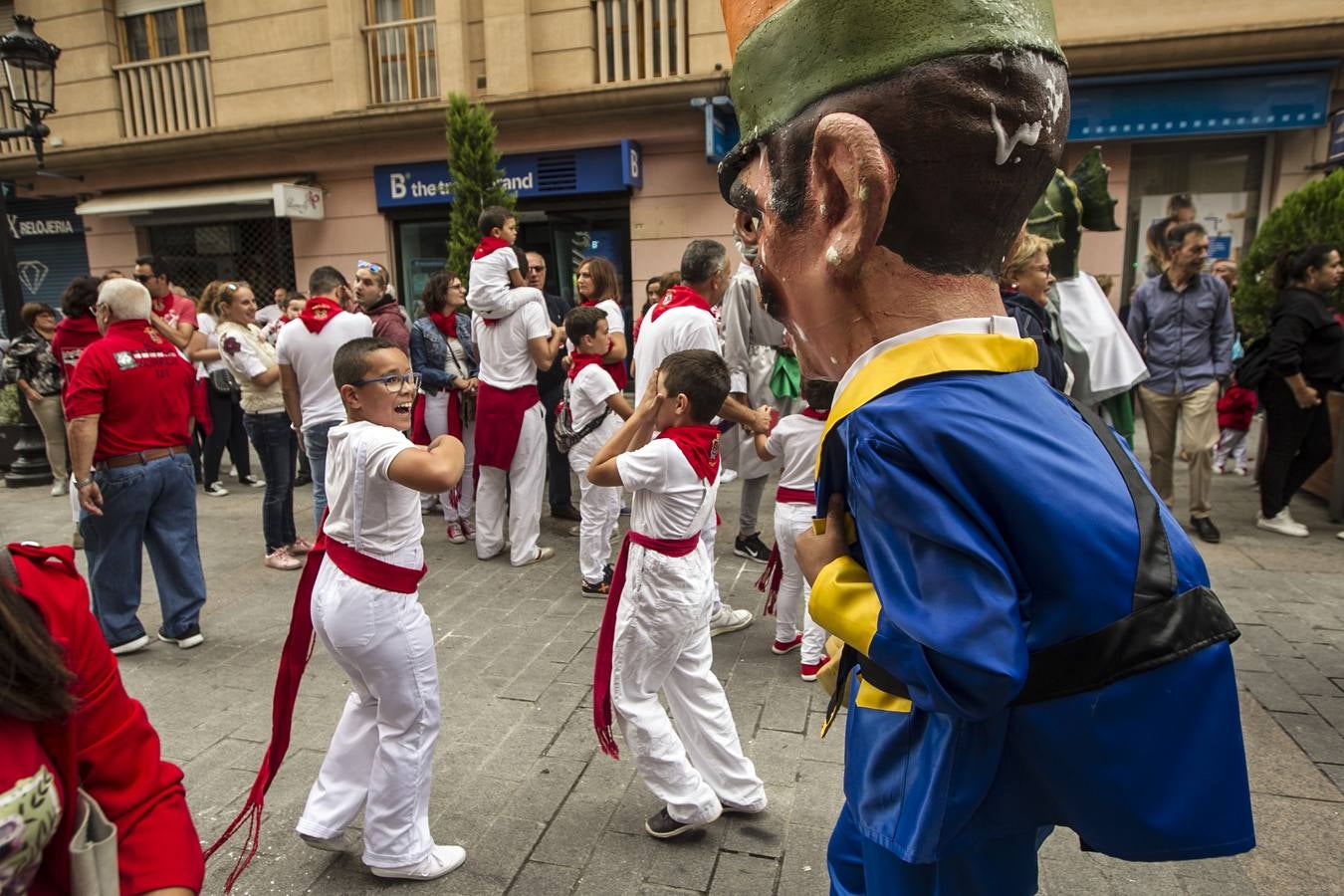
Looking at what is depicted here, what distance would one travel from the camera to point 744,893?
8.19 feet

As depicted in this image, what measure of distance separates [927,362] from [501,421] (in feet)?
15.8

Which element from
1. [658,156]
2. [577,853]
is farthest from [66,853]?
[658,156]

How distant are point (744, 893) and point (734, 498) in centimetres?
505

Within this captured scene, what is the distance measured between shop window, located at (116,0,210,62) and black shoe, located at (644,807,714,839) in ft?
49.1

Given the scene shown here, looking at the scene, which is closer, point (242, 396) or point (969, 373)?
point (969, 373)

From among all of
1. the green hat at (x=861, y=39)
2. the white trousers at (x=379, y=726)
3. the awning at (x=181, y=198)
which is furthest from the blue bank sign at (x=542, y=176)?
the green hat at (x=861, y=39)

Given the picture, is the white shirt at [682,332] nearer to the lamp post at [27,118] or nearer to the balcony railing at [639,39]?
the lamp post at [27,118]

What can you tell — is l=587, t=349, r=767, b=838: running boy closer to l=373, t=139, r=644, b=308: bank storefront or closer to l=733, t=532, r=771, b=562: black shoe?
l=733, t=532, r=771, b=562: black shoe

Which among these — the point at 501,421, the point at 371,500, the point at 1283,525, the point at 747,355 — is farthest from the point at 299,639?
the point at 1283,525

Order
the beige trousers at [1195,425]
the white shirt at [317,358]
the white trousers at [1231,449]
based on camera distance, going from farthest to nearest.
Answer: the white trousers at [1231,449] < the beige trousers at [1195,425] < the white shirt at [317,358]

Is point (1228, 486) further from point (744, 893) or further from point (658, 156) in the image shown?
point (658, 156)

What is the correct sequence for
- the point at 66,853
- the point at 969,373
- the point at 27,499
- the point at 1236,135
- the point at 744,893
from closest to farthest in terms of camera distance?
1. the point at 969,373
2. the point at 66,853
3. the point at 744,893
4. the point at 27,499
5. the point at 1236,135

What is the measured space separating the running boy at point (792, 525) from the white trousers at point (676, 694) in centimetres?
95

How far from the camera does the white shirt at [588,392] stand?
5.49m
